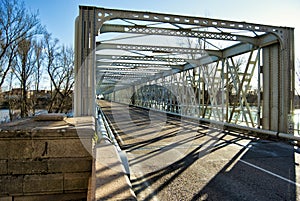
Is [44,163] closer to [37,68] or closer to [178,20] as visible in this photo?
[178,20]

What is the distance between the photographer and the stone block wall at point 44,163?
2875 mm

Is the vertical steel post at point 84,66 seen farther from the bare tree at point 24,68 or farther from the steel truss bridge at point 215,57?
the bare tree at point 24,68

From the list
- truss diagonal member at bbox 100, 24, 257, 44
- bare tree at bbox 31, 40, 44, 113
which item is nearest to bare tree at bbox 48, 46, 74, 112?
bare tree at bbox 31, 40, 44, 113

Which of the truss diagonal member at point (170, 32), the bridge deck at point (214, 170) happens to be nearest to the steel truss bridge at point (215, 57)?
the truss diagonal member at point (170, 32)

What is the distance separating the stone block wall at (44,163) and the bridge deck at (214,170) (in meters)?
1.21

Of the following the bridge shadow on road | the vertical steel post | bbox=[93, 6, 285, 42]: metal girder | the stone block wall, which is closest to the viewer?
the stone block wall

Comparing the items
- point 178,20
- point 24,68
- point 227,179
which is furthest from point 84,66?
point 24,68

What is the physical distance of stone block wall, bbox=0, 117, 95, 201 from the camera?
2.88m

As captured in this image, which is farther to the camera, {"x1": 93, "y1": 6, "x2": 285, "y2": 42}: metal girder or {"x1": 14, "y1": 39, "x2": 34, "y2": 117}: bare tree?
{"x1": 14, "y1": 39, "x2": 34, "y2": 117}: bare tree

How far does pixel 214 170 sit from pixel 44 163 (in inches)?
139

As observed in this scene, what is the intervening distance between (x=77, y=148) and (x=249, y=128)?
8.63 metres

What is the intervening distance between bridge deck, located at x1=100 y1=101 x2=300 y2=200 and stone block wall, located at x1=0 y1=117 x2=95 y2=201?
1.21 metres

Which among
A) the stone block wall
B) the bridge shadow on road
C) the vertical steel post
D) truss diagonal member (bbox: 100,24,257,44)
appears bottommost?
the bridge shadow on road

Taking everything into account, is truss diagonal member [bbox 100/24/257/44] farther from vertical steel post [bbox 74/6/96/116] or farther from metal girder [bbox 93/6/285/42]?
vertical steel post [bbox 74/6/96/116]
